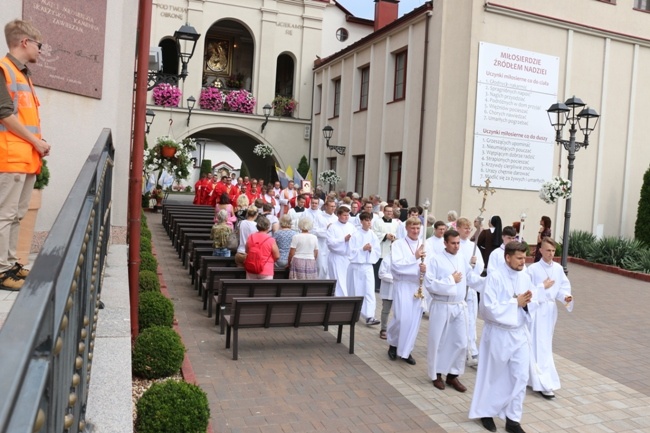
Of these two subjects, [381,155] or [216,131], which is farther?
[216,131]

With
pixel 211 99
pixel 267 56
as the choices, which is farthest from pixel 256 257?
pixel 267 56

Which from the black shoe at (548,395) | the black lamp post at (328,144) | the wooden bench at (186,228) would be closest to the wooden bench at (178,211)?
the wooden bench at (186,228)

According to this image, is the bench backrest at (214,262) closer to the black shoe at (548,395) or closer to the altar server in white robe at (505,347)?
the altar server in white robe at (505,347)

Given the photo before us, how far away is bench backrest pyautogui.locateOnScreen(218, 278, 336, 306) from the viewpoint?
9055 mm

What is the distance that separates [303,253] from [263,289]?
1.48m

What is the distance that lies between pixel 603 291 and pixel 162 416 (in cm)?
1356

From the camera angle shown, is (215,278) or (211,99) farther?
(211,99)

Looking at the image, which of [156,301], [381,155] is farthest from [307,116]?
[156,301]

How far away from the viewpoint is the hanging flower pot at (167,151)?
23750mm

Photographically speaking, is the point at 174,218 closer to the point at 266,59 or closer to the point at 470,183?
the point at 470,183

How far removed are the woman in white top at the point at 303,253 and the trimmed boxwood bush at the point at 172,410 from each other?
5.71m

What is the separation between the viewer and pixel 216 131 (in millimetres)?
31031

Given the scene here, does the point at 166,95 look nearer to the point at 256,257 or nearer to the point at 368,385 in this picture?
the point at 256,257

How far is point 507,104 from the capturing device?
62.5 feet
